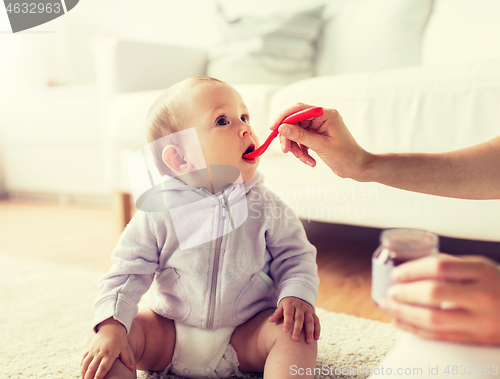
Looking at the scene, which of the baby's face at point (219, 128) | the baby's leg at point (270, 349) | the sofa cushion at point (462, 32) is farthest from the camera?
the sofa cushion at point (462, 32)

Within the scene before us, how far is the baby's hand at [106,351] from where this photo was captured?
19.3 inches

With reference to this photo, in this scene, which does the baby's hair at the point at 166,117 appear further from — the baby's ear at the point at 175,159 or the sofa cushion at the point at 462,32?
the sofa cushion at the point at 462,32

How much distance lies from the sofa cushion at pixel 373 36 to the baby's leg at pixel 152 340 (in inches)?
43.6

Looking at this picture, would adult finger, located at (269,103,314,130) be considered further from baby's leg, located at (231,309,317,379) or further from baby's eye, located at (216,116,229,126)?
baby's leg, located at (231,309,317,379)

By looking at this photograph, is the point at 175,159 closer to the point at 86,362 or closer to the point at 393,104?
the point at 86,362

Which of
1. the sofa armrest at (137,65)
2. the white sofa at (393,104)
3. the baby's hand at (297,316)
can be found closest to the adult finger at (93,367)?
the baby's hand at (297,316)

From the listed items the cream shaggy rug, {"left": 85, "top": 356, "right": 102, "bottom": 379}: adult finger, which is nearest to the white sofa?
the cream shaggy rug

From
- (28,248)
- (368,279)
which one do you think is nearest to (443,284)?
(368,279)

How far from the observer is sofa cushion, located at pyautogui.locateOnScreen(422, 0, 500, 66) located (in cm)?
112

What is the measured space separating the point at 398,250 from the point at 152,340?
0.45m

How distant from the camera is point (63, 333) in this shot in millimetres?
729

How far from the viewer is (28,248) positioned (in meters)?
1.34

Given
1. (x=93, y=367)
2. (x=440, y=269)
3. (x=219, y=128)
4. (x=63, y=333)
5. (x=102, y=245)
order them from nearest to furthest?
(x=440, y=269) < (x=93, y=367) < (x=219, y=128) < (x=63, y=333) < (x=102, y=245)

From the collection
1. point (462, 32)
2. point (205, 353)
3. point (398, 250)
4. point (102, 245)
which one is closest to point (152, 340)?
point (205, 353)
